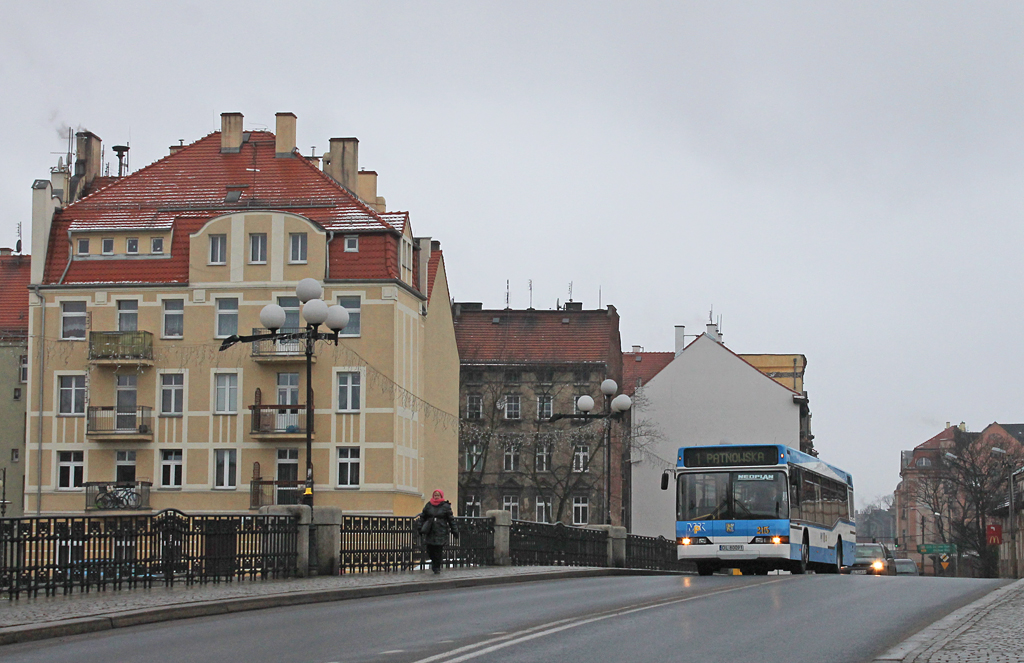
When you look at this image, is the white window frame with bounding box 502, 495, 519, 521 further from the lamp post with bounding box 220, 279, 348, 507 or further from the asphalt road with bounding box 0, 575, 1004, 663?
the asphalt road with bounding box 0, 575, 1004, 663

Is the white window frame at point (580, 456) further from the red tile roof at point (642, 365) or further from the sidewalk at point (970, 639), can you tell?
the sidewalk at point (970, 639)

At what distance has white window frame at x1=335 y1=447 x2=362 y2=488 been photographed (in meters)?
58.0

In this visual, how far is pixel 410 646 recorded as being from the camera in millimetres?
13250

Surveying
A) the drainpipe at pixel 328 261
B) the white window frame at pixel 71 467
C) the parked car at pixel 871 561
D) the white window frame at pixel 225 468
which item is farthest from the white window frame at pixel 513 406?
the white window frame at pixel 71 467

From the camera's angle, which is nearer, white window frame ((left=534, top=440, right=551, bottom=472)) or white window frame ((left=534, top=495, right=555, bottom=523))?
white window frame ((left=534, top=440, right=551, bottom=472))

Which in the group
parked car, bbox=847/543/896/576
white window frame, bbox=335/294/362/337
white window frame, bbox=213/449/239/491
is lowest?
parked car, bbox=847/543/896/576

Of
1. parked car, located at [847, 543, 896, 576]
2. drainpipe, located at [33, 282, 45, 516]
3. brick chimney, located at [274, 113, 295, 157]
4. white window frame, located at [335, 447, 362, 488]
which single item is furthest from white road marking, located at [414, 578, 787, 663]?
brick chimney, located at [274, 113, 295, 157]

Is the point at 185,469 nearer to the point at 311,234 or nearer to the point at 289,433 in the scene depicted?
the point at 289,433

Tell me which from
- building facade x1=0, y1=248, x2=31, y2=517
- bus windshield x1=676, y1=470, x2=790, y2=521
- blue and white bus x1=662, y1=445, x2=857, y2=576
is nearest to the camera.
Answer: blue and white bus x1=662, y1=445, x2=857, y2=576

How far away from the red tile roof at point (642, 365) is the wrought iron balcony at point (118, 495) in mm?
41246

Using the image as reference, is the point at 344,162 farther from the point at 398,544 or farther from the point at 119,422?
the point at 398,544

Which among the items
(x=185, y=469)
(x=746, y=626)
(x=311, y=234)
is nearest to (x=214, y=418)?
(x=185, y=469)

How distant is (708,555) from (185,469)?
31.7 meters

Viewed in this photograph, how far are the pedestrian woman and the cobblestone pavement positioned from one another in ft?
1.43
